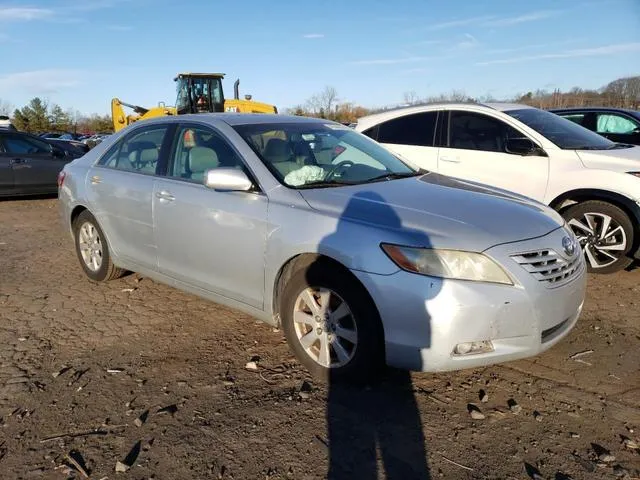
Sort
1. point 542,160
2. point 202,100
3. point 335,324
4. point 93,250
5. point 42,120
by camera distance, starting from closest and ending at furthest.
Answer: point 335,324 < point 93,250 < point 542,160 < point 202,100 < point 42,120

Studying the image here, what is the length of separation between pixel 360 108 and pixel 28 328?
2141 inches

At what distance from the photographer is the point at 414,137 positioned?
6648 millimetres

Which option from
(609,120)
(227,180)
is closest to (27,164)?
(227,180)

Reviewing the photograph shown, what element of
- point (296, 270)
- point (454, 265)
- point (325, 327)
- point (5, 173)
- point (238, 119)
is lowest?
point (325, 327)

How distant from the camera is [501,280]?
2.81 m

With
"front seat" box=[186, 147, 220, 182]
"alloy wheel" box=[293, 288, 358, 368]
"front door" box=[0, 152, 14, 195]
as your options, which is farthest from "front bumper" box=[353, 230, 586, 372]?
"front door" box=[0, 152, 14, 195]

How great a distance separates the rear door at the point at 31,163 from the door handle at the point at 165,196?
25.5 feet

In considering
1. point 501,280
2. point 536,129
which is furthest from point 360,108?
point 501,280

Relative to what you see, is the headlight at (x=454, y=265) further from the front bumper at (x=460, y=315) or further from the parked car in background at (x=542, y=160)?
the parked car in background at (x=542, y=160)

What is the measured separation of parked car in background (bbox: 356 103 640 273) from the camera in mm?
5242

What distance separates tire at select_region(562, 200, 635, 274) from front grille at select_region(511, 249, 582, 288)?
249 centimetres

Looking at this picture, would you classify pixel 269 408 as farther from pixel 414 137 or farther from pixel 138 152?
pixel 414 137

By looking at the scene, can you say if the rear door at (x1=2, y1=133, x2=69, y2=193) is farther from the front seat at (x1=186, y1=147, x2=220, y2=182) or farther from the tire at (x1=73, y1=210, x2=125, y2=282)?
the front seat at (x1=186, y1=147, x2=220, y2=182)

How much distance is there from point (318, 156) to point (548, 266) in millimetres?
1810
